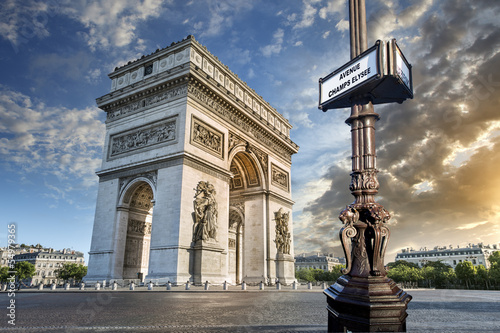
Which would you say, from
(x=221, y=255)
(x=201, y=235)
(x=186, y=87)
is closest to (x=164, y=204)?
(x=201, y=235)

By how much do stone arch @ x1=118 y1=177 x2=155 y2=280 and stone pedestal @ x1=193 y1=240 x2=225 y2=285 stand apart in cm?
427

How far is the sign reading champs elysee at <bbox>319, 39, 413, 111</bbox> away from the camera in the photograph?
150 inches

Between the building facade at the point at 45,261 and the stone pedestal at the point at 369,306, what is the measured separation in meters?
80.9

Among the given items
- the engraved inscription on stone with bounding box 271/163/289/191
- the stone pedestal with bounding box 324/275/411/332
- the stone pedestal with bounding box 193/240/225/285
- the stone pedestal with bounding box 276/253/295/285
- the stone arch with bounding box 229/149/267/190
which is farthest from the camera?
the engraved inscription on stone with bounding box 271/163/289/191

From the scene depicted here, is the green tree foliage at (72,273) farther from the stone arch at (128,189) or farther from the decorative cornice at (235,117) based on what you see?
the stone arch at (128,189)

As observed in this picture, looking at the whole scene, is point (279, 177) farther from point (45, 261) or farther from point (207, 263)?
point (45, 261)

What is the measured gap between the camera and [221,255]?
67.2 feet

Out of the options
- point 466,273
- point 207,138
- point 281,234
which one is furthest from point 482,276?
point 207,138

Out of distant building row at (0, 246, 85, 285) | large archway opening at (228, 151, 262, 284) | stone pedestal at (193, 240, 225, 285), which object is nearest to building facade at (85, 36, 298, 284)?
stone pedestal at (193, 240, 225, 285)

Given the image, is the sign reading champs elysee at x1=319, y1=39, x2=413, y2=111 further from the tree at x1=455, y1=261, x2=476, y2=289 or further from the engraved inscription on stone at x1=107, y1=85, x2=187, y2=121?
the tree at x1=455, y1=261, x2=476, y2=289

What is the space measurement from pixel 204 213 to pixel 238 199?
8.63 meters

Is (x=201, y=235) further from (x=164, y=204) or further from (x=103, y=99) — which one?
(x=103, y=99)

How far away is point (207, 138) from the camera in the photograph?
2150cm

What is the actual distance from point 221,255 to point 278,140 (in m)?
12.7
